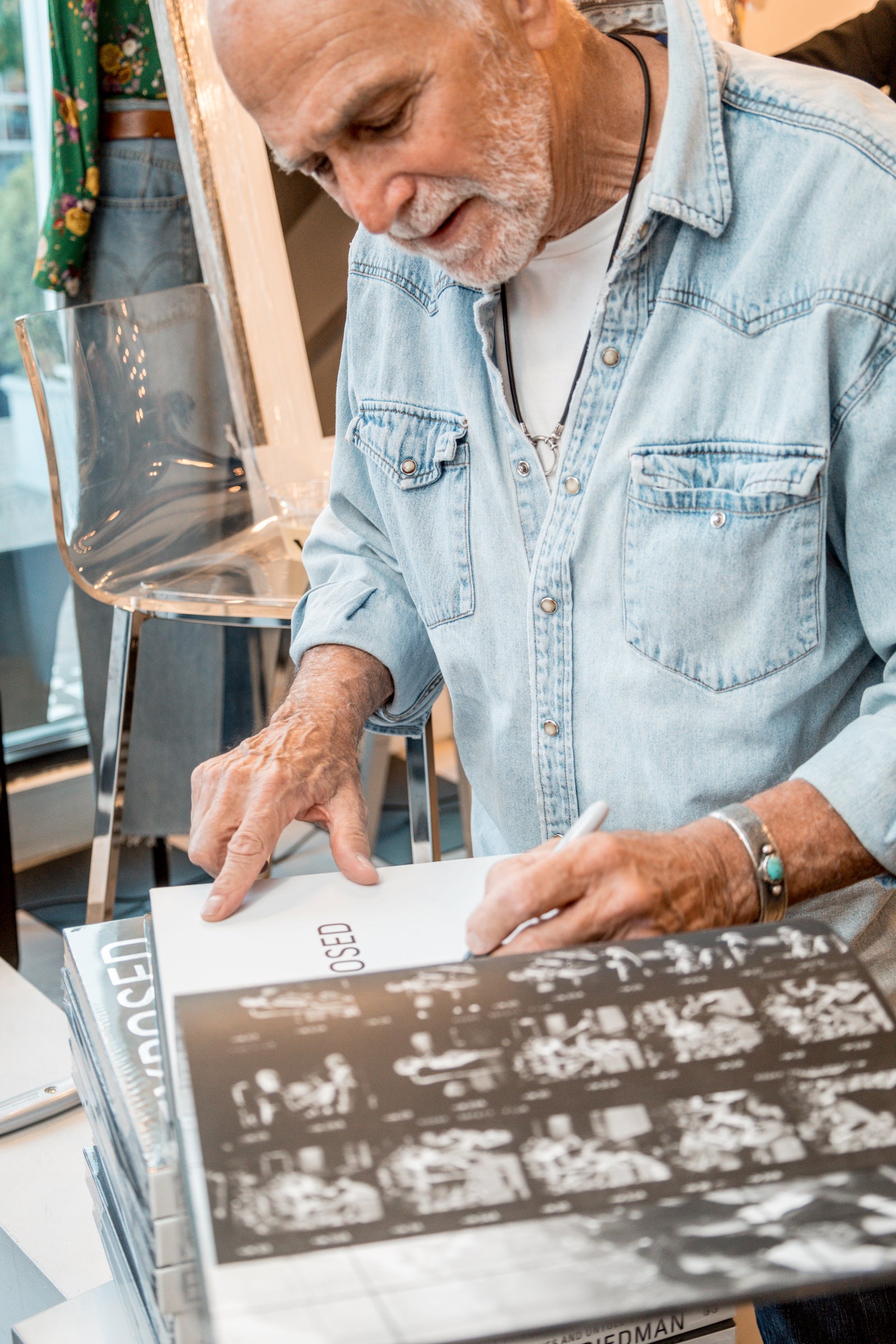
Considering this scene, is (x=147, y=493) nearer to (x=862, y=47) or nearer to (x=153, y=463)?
(x=153, y=463)

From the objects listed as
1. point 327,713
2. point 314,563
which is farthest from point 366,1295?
point 314,563

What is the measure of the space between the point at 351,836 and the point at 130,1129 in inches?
11.8

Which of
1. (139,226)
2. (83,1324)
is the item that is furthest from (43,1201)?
(139,226)

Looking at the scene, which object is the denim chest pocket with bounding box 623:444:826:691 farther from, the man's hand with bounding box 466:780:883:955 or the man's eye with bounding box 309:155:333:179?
the man's eye with bounding box 309:155:333:179

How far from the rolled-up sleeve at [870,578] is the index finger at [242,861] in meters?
0.35

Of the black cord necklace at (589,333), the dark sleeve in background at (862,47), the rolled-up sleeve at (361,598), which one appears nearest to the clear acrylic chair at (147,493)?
the rolled-up sleeve at (361,598)

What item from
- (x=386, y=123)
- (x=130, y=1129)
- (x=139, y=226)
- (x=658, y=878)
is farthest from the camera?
(x=139, y=226)

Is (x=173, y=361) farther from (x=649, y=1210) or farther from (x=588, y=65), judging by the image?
(x=649, y=1210)

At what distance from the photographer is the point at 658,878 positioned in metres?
0.68

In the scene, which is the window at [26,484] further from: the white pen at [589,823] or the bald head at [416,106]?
the white pen at [589,823]

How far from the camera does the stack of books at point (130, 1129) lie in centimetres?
55

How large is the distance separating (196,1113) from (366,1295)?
0.32 feet

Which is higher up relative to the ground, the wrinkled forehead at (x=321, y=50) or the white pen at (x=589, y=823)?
the wrinkled forehead at (x=321, y=50)

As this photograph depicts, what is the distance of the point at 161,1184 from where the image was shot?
1.76 ft
